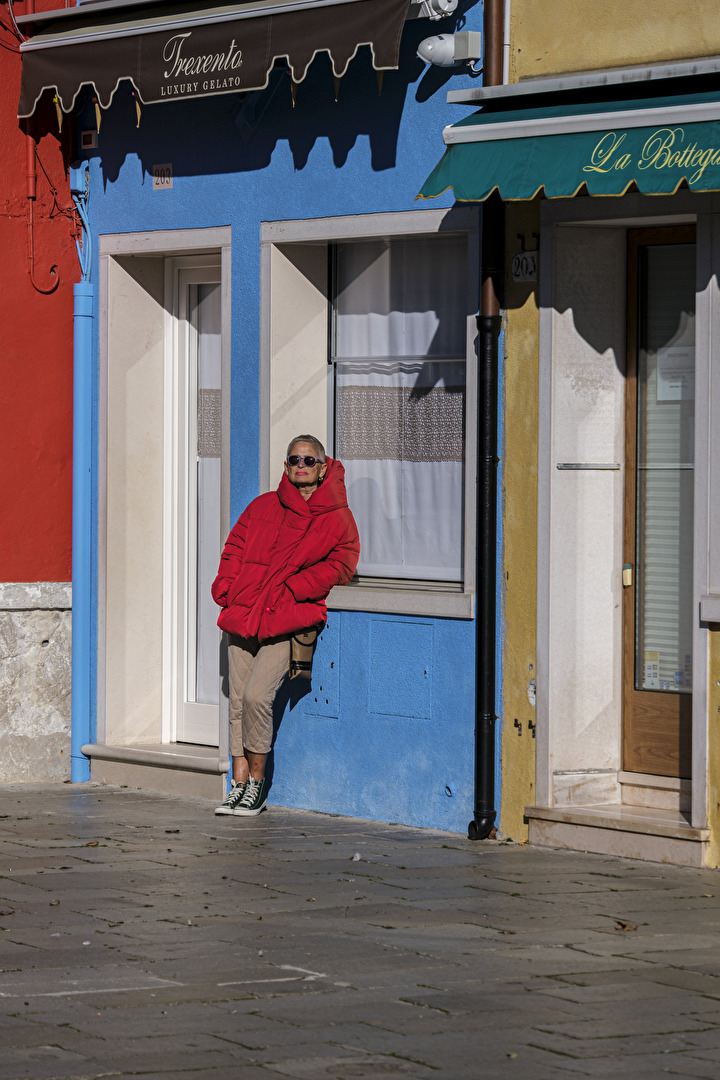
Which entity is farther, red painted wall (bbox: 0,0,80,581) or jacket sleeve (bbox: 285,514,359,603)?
red painted wall (bbox: 0,0,80,581)

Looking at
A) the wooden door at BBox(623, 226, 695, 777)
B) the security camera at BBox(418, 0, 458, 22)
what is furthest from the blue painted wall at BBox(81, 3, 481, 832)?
the wooden door at BBox(623, 226, 695, 777)

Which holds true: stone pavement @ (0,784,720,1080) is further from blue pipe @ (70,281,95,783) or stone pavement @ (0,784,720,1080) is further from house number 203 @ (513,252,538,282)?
house number 203 @ (513,252,538,282)

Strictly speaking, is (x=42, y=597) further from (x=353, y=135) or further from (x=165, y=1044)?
(x=165, y=1044)

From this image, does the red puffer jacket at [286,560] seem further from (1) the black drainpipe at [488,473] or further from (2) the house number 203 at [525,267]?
(2) the house number 203 at [525,267]

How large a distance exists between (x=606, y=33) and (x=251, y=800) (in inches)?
177

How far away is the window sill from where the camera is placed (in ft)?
32.2

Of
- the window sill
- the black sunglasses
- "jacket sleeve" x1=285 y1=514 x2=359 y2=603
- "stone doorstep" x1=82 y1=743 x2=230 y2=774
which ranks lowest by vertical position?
"stone doorstep" x1=82 y1=743 x2=230 y2=774

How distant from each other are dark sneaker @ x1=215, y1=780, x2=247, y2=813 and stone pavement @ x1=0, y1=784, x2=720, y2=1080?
1.05 ft

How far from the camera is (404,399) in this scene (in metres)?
10.6

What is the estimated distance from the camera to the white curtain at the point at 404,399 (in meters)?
10.3

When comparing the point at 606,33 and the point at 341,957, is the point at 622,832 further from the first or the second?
the point at 606,33

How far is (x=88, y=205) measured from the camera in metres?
11.9

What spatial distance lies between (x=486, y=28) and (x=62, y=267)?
3.49 meters

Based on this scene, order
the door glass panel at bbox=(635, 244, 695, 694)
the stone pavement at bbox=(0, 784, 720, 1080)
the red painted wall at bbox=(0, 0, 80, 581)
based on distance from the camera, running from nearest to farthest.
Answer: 1. the stone pavement at bbox=(0, 784, 720, 1080)
2. the door glass panel at bbox=(635, 244, 695, 694)
3. the red painted wall at bbox=(0, 0, 80, 581)
